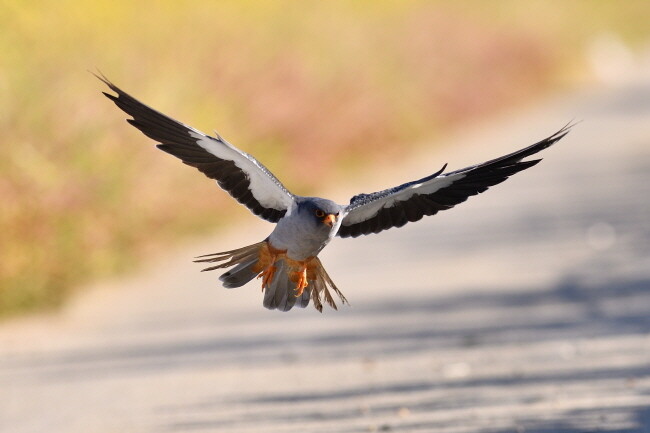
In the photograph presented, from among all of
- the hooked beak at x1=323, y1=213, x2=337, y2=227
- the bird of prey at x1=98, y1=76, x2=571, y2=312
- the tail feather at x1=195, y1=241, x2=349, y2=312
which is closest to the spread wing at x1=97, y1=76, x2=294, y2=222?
the bird of prey at x1=98, y1=76, x2=571, y2=312

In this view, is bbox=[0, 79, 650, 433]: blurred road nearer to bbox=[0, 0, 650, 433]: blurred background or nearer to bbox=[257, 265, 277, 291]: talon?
bbox=[0, 0, 650, 433]: blurred background

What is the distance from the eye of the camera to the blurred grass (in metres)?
13.2

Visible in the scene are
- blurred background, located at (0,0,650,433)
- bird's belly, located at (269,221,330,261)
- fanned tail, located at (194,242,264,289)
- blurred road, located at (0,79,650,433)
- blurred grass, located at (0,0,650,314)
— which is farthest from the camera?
blurred grass, located at (0,0,650,314)

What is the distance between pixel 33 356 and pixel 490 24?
1237 inches

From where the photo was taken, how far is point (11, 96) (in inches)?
518

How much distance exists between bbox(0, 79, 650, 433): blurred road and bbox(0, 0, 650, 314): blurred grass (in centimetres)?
51

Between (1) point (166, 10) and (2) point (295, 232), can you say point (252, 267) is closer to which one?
(2) point (295, 232)

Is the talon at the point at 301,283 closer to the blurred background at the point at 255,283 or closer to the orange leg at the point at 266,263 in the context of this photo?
the orange leg at the point at 266,263

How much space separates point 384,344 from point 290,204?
3.48 m

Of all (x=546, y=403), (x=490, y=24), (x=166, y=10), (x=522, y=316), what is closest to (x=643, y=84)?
(x=490, y=24)

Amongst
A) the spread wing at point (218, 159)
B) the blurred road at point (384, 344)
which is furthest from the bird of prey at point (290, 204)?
the blurred road at point (384, 344)

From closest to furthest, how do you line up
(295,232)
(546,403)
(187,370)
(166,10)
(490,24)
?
(295,232) < (546,403) < (187,370) < (166,10) < (490,24)

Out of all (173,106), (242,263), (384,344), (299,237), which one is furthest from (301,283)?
(173,106)

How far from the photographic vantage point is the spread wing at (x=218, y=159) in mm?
→ 7918
